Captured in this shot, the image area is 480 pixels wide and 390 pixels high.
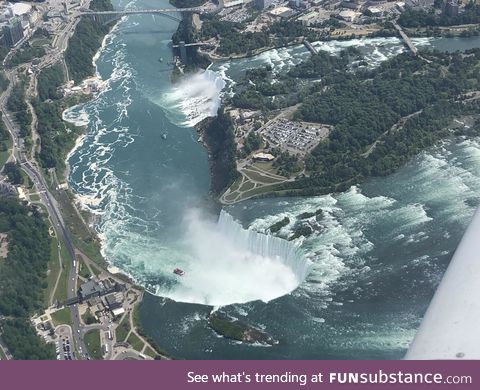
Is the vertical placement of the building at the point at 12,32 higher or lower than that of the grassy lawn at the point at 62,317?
higher

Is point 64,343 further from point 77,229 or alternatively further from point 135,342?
point 77,229

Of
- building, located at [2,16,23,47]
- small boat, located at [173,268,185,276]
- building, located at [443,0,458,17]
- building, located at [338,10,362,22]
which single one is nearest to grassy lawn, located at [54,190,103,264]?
small boat, located at [173,268,185,276]

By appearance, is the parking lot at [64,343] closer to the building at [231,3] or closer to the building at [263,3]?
the building at [263,3]

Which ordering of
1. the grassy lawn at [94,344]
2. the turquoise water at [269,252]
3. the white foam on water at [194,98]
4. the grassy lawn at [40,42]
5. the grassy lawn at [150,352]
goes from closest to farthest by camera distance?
the grassy lawn at [150,352] → the grassy lawn at [94,344] → the turquoise water at [269,252] → the white foam on water at [194,98] → the grassy lawn at [40,42]

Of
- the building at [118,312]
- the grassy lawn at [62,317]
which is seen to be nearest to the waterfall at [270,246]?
the building at [118,312]

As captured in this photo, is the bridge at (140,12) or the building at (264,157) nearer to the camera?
the building at (264,157)

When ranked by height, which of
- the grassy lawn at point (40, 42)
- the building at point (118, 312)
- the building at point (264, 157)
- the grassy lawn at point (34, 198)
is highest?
the grassy lawn at point (40, 42)

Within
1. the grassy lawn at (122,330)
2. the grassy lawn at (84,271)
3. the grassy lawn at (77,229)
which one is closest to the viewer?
the grassy lawn at (122,330)
